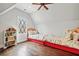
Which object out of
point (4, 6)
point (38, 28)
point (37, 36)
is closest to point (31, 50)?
point (37, 36)

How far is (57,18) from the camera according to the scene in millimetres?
2334

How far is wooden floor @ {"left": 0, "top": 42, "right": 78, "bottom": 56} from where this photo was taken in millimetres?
2316

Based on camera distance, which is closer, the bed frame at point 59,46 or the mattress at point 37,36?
the bed frame at point 59,46

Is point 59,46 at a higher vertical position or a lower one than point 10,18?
lower

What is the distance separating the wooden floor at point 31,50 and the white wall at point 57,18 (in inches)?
11.3

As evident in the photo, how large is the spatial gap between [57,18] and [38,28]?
0.38m

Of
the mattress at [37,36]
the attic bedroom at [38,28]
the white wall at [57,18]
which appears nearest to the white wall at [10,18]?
the attic bedroom at [38,28]

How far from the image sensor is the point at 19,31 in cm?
238

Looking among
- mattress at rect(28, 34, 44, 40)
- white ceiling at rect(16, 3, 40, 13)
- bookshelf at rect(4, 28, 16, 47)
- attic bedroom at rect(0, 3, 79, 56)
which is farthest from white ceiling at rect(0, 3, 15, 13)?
mattress at rect(28, 34, 44, 40)

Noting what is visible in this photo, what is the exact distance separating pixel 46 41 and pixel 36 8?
24.0 inches

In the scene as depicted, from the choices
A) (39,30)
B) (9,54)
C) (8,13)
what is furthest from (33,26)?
(9,54)

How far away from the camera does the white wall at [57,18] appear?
228 centimetres

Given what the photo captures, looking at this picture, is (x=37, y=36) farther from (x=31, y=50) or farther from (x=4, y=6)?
(x=4, y=6)

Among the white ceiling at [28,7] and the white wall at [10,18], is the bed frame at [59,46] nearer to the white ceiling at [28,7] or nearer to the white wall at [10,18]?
the white wall at [10,18]
